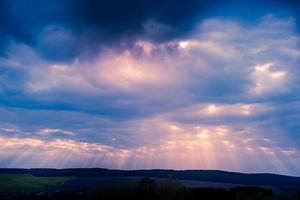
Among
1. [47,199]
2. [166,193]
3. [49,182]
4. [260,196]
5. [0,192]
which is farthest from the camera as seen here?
[49,182]

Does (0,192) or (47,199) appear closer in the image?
(47,199)

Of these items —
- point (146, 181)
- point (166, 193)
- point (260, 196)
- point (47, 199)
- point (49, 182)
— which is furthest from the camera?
point (49, 182)

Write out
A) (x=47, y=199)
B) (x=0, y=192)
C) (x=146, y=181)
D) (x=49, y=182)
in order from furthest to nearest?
1. (x=49, y=182)
2. (x=0, y=192)
3. (x=47, y=199)
4. (x=146, y=181)

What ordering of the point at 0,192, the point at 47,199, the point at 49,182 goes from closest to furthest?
the point at 47,199 → the point at 0,192 → the point at 49,182

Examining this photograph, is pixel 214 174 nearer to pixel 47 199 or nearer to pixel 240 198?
pixel 47 199

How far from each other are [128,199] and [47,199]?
44.2 m

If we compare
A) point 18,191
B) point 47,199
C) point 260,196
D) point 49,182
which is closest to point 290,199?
point 260,196

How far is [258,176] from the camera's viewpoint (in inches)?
7657

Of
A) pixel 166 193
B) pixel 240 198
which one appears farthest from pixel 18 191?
pixel 240 198

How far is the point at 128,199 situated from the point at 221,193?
27.7 m

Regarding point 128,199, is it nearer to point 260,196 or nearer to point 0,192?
point 260,196

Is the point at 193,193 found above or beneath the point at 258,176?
beneath

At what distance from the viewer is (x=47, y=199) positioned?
382 ft

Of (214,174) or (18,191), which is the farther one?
(214,174)
